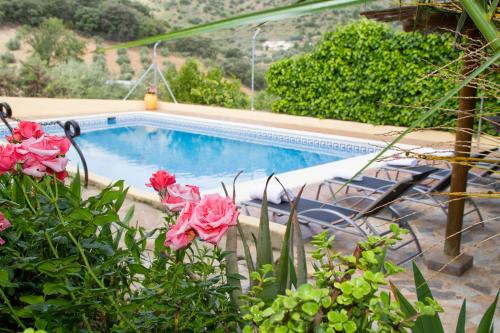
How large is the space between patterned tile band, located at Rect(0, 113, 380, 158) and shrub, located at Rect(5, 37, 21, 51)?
657 inches

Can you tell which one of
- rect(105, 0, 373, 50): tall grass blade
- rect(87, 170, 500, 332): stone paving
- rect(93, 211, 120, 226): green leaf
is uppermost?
rect(105, 0, 373, 50): tall grass blade

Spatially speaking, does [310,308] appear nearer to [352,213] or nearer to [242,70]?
[352,213]

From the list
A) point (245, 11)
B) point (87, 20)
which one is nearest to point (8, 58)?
point (87, 20)

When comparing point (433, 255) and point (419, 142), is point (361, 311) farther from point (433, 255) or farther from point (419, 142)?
point (419, 142)

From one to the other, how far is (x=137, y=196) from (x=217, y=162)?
481cm

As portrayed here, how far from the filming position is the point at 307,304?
869 mm

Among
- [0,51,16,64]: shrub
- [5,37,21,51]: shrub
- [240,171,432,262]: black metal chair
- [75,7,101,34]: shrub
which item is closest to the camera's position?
[240,171,432,262]: black metal chair

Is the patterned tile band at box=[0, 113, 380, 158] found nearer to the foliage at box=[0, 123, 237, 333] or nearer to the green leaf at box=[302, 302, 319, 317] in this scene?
the foliage at box=[0, 123, 237, 333]

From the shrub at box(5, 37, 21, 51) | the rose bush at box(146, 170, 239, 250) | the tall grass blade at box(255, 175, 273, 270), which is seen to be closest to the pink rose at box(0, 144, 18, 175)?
the rose bush at box(146, 170, 239, 250)

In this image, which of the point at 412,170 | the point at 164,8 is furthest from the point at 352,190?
the point at 164,8

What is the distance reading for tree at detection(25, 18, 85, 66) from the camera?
24.5 meters

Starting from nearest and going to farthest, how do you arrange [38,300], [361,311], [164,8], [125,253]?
[361,311]
[38,300]
[125,253]
[164,8]

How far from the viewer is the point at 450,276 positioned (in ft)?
13.1

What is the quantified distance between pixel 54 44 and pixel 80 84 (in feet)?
23.4
